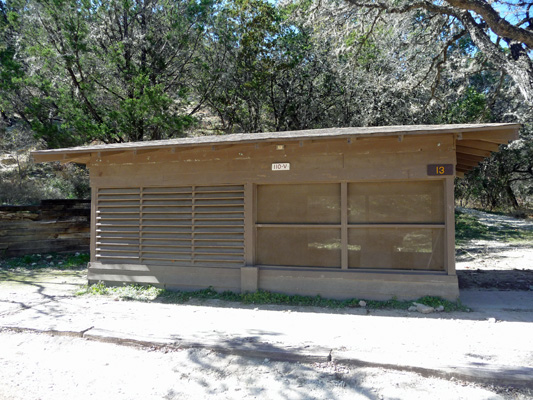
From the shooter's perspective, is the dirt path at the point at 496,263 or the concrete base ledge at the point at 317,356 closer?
the concrete base ledge at the point at 317,356

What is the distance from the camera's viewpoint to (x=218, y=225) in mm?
7727

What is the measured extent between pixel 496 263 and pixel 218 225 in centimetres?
754

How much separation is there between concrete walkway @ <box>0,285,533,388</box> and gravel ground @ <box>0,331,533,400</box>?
14cm

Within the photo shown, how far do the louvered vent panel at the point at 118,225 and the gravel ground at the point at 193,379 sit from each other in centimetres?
325

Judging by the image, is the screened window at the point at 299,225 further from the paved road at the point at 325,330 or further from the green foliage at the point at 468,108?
the green foliage at the point at 468,108

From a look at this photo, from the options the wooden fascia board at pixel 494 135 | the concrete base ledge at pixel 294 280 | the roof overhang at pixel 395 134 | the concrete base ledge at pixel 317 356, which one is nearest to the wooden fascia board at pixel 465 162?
the roof overhang at pixel 395 134

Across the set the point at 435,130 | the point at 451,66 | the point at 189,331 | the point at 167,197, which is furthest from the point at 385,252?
the point at 451,66

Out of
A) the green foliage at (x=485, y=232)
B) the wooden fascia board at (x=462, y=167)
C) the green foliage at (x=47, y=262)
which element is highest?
the wooden fascia board at (x=462, y=167)

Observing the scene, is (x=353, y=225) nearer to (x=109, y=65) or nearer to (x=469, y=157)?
(x=469, y=157)

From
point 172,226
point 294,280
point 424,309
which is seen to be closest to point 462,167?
point 424,309

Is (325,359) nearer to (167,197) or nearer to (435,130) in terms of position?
(435,130)

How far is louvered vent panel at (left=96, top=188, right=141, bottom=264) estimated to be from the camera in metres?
8.23

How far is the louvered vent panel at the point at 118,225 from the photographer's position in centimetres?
823

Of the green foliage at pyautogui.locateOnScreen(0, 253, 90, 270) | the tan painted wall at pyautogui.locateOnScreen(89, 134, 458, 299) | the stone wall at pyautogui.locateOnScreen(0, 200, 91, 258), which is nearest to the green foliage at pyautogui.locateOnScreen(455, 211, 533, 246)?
the tan painted wall at pyautogui.locateOnScreen(89, 134, 458, 299)
